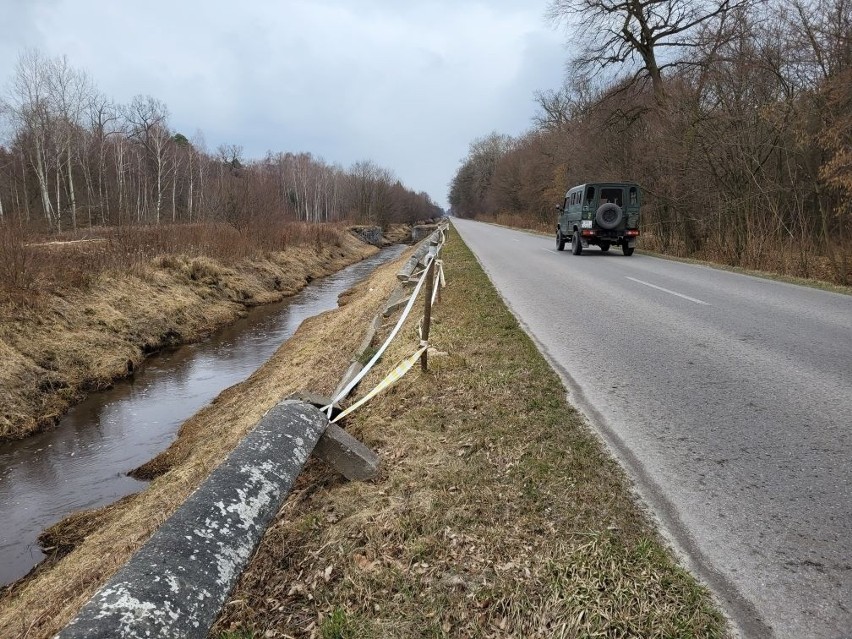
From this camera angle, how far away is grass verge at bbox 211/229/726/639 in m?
2.24

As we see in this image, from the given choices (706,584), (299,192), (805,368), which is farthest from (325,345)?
(299,192)

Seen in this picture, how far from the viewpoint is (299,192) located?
72.3 m

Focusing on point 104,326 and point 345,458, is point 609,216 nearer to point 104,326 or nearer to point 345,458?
point 104,326

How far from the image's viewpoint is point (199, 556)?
185 centimetres

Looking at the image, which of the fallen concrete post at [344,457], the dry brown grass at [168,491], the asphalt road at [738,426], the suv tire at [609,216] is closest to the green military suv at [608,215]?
the suv tire at [609,216]

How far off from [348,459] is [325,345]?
660 cm

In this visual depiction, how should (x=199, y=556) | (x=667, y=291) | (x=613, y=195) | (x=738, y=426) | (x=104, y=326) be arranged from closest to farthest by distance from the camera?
(x=199, y=556), (x=738, y=426), (x=667, y=291), (x=104, y=326), (x=613, y=195)

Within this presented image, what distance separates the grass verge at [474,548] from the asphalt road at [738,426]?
25 cm

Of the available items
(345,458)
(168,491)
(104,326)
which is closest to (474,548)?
(345,458)

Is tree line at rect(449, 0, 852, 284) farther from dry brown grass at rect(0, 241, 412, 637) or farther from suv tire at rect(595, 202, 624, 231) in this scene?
dry brown grass at rect(0, 241, 412, 637)

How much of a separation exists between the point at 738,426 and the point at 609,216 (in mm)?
14277

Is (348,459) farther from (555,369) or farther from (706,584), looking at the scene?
(555,369)

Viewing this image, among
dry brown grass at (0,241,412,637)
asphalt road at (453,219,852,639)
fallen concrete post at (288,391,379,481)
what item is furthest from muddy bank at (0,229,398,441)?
asphalt road at (453,219,852,639)

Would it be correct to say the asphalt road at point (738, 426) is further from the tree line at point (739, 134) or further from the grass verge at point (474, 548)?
the tree line at point (739, 134)
